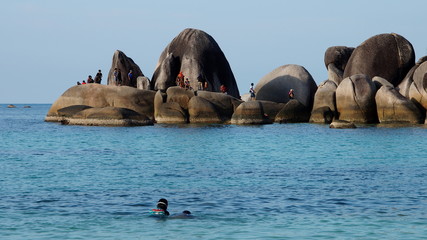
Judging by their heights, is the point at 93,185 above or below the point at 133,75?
below

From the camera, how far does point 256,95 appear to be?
180ft

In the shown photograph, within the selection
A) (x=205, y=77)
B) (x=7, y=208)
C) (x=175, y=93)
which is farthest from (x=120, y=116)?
(x=7, y=208)

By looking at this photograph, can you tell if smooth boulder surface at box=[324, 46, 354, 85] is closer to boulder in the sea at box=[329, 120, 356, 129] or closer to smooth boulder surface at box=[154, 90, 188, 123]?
boulder in the sea at box=[329, 120, 356, 129]

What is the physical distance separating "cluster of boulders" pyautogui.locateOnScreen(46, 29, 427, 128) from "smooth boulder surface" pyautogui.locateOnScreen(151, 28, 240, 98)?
0.08 m

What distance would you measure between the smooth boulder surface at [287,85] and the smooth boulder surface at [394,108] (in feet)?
26.6

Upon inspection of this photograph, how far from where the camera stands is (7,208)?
48.2 ft

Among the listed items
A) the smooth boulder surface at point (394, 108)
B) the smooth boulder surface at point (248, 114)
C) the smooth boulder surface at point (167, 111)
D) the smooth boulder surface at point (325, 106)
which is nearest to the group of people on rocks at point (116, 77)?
the smooth boulder surface at point (167, 111)

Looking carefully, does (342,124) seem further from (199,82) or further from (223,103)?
(199,82)

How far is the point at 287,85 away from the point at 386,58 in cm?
758

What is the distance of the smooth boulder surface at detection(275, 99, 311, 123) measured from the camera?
160ft

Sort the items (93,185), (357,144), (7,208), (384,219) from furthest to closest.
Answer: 1. (357,144)
2. (93,185)
3. (7,208)
4. (384,219)

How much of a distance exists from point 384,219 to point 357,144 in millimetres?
18942

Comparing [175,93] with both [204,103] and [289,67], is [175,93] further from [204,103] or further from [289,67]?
[289,67]

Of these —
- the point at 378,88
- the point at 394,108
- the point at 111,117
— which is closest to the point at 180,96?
the point at 111,117
